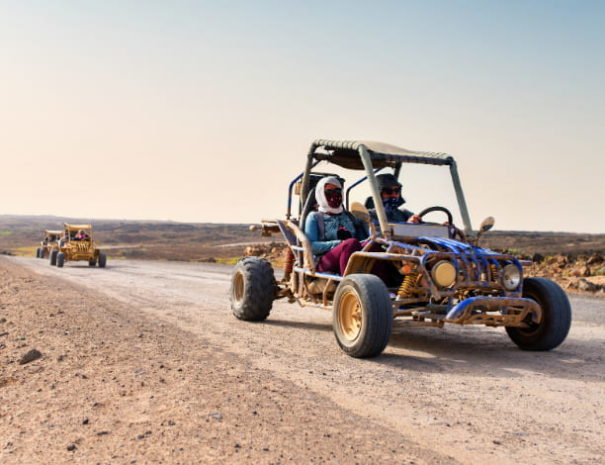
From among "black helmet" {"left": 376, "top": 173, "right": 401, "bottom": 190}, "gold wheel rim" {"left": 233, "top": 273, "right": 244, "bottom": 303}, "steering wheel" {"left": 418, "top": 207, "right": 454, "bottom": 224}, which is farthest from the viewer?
"gold wheel rim" {"left": 233, "top": 273, "right": 244, "bottom": 303}

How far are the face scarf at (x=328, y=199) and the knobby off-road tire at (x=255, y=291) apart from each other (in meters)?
1.64

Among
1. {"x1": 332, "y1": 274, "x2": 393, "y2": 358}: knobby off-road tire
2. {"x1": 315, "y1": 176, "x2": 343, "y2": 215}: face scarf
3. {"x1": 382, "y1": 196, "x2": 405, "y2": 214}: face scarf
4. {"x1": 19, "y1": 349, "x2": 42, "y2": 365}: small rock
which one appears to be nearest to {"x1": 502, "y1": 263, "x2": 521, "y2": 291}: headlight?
{"x1": 332, "y1": 274, "x2": 393, "y2": 358}: knobby off-road tire

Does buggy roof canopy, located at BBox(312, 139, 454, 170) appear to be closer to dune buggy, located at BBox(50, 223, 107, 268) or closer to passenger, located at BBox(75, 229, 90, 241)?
dune buggy, located at BBox(50, 223, 107, 268)

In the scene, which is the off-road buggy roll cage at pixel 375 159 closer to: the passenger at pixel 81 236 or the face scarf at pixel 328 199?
the face scarf at pixel 328 199

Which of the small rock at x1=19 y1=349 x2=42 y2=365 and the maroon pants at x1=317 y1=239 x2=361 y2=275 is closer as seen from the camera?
the small rock at x1=19 y1=349 x2=42 y2=365

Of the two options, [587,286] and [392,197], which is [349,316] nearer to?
[392,197]

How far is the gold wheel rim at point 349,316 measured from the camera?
711cm

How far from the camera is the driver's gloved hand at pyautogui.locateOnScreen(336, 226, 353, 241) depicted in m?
8.73

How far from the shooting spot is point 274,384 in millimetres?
5438

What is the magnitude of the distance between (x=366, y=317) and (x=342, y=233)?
2.32 meters

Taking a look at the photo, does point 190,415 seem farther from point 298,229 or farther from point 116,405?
point 298,229

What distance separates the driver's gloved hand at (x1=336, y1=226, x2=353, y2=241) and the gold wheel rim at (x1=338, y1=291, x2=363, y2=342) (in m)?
1.64

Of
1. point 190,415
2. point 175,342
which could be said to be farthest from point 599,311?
point 190,415

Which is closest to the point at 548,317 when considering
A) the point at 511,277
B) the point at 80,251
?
the point at 511,277
